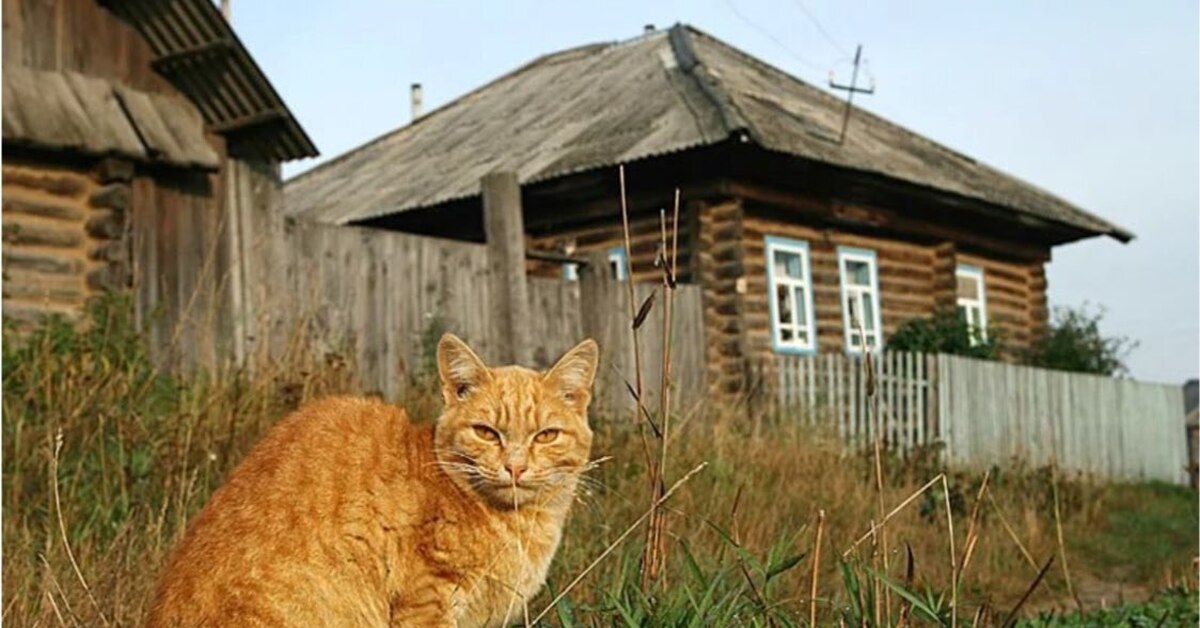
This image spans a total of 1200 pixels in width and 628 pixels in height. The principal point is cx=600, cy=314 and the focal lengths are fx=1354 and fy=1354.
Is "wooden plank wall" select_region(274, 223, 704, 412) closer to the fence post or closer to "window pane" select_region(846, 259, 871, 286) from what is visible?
the fence post

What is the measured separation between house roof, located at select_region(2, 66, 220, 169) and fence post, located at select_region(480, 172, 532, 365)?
2436 mm

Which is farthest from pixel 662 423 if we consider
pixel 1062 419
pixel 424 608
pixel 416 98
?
pixel 416 98

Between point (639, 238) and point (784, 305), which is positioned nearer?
point (639, 238)

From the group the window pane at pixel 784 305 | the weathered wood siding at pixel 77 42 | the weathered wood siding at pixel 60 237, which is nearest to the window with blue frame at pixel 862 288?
the window pane at pixel 784 305

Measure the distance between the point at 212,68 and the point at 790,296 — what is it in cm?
885

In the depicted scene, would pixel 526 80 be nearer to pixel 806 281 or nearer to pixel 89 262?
pixel 806 281

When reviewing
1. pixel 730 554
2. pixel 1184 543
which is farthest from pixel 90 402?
pixel 1184 543

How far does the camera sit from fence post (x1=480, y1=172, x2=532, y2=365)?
474 inches

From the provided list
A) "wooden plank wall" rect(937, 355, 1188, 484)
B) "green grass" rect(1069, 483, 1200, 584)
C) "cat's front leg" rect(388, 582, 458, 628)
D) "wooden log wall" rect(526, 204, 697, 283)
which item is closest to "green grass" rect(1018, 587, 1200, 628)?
"cat's front leg" rect(388, 582, 458, 628)

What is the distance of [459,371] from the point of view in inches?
155

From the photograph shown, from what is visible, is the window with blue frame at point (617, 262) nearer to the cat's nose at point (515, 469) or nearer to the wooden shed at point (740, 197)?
the wooden shed at point (740, 197)

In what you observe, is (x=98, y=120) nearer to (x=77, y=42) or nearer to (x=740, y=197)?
(x=77, y=42)

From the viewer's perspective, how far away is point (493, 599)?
3.79 m

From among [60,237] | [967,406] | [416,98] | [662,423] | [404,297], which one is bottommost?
[967,406]
